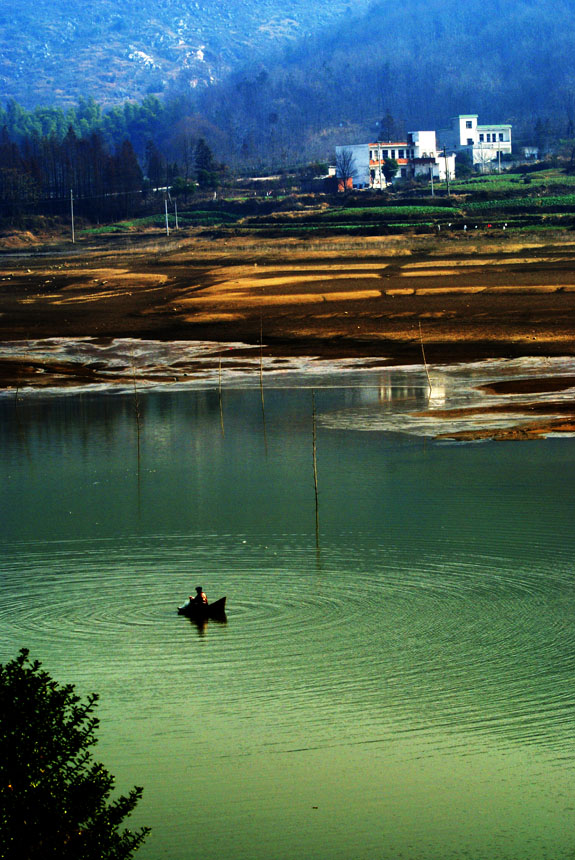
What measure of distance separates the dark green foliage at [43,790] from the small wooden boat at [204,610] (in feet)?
30.0

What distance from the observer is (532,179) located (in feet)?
464

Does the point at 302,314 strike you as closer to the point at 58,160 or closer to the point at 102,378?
the point at 102,378

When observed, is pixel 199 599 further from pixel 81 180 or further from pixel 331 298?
pixel 81 180

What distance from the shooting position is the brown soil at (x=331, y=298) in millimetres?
49906

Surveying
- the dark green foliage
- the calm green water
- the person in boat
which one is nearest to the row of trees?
the calm green water

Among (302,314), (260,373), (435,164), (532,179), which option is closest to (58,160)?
(435,164)

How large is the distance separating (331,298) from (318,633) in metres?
42.8

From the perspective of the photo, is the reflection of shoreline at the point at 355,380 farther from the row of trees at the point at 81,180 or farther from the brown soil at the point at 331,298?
the row of trees at the point at 81,180

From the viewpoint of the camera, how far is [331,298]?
60375 mm

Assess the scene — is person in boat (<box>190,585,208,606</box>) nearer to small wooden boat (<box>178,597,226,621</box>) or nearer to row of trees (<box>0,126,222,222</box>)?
small wooden boat (<box>178,597,226,621</box>)

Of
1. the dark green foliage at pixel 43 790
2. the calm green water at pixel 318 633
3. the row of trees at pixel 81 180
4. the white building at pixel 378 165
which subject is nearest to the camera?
the dark green foliage at pixel 43 790

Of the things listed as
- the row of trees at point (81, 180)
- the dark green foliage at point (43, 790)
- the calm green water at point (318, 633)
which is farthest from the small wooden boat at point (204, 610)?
the row of trees at point (81, 180)

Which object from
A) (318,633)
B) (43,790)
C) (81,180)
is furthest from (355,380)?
(81,180)

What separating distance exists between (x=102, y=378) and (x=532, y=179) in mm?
106299
